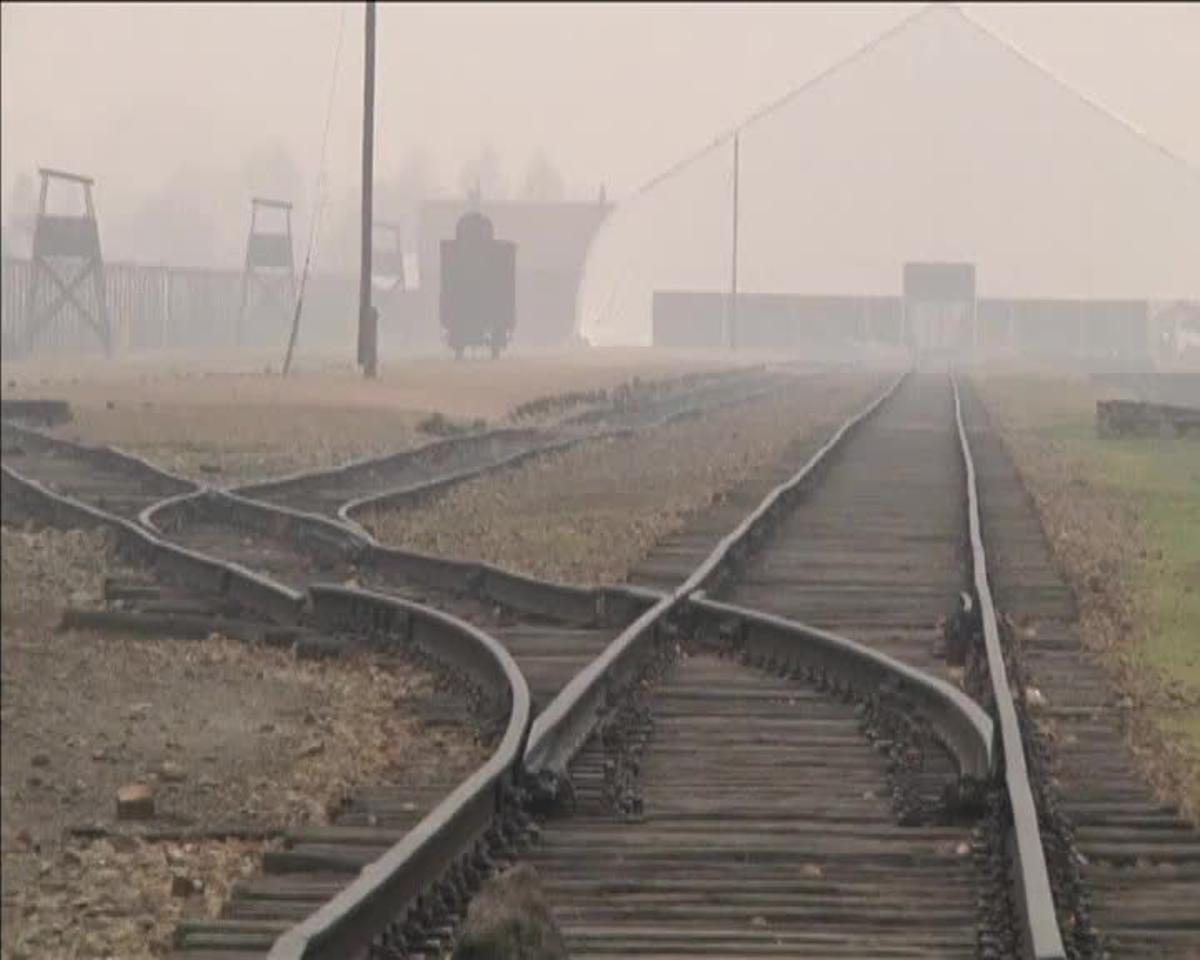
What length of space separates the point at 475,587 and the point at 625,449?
1700 centimetres

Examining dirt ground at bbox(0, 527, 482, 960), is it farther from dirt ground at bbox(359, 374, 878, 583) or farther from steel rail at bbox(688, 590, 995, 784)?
dirt ground at bbox(359, 374, 878, 583)

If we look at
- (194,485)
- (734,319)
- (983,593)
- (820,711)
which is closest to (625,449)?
(194,485)

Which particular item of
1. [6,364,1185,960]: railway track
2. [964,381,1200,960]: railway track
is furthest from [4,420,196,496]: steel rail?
[964,381,1200,960]: railway track

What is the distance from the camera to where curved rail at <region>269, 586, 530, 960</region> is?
6414 millimetres

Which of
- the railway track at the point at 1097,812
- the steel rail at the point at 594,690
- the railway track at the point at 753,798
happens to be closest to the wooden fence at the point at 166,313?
the railway track at the point at 753,798

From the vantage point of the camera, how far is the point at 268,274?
9738 centimetres

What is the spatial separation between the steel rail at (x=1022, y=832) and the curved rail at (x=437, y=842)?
1.55 metres

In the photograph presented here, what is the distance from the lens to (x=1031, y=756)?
9.59 m

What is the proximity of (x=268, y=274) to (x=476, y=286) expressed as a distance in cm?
2716

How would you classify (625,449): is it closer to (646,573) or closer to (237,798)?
(646,573)

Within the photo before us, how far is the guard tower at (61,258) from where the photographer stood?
67500 millimetres

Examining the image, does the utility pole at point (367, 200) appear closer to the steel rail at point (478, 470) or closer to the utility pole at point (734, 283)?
the steel rail at point (478, 470)

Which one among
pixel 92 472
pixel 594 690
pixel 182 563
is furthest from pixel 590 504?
pixel 594 690

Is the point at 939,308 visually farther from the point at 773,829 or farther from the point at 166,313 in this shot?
the point at 773,829
